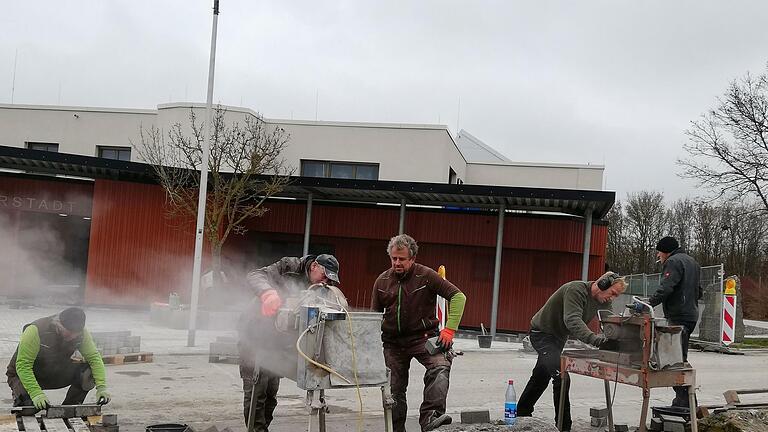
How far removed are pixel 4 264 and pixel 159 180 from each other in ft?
18.1

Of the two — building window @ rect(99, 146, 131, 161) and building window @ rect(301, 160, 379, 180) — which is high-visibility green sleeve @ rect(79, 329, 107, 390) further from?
building window @ rect(99, 146, 131, 161)

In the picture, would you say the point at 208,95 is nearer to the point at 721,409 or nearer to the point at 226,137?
the point at 226,137

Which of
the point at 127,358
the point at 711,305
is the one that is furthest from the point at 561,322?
the point at 711,305

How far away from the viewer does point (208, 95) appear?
13.7 meters

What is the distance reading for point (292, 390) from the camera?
9.51 metres

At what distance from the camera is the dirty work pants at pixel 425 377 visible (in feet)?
19.2

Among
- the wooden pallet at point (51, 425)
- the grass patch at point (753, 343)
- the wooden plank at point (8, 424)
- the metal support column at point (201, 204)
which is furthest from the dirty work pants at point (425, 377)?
the grass patch at point (753, 343)

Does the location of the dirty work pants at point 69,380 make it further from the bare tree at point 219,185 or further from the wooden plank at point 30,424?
the bare tree at point 219,185

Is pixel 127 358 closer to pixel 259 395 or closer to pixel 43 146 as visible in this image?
pixel 259 395

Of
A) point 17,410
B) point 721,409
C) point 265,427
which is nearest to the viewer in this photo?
point 17,410

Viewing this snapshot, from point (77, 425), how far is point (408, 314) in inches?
112

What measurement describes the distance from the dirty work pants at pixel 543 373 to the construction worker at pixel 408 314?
46.3 inches

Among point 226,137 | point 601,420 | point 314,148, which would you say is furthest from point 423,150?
point 601,420

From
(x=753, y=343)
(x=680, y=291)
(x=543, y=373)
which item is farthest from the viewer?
(x=753, y=343)
